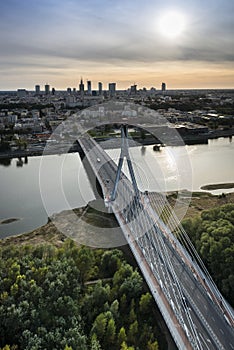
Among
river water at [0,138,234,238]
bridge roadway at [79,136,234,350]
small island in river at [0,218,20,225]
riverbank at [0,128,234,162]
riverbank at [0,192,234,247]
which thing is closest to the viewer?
bridge roadway at [79,136,234,350]

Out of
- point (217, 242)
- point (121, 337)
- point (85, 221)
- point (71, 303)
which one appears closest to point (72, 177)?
point (85, 221)

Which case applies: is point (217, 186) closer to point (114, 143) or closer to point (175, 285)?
point (175, 285)

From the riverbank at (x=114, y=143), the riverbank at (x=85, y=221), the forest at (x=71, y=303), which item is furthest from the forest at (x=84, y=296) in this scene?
the riverbank at (x=114, y=143)

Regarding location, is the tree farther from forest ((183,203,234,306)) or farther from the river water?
the river water

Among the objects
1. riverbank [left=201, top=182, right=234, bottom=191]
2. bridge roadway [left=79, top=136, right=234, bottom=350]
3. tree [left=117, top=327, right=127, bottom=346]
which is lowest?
tree [left=117, top=327, right=127, bottom=346]

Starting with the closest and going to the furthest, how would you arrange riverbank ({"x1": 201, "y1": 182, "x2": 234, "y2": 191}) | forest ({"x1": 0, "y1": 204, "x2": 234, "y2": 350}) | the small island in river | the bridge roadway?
the bridge roadway
forest ({"x1": 0, "y1": 204, "x2": 234, "y2": 350})
the small island in river
riverbank ({"x1": 201, "y1": 182, "x2": 234, "y2": 191})

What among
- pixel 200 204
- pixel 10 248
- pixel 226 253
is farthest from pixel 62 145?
pixel 226 253

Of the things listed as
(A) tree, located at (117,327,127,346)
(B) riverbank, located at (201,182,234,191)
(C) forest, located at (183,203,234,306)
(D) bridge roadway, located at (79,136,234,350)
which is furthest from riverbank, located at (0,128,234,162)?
(A) tree, located at (117,327,127,346)
